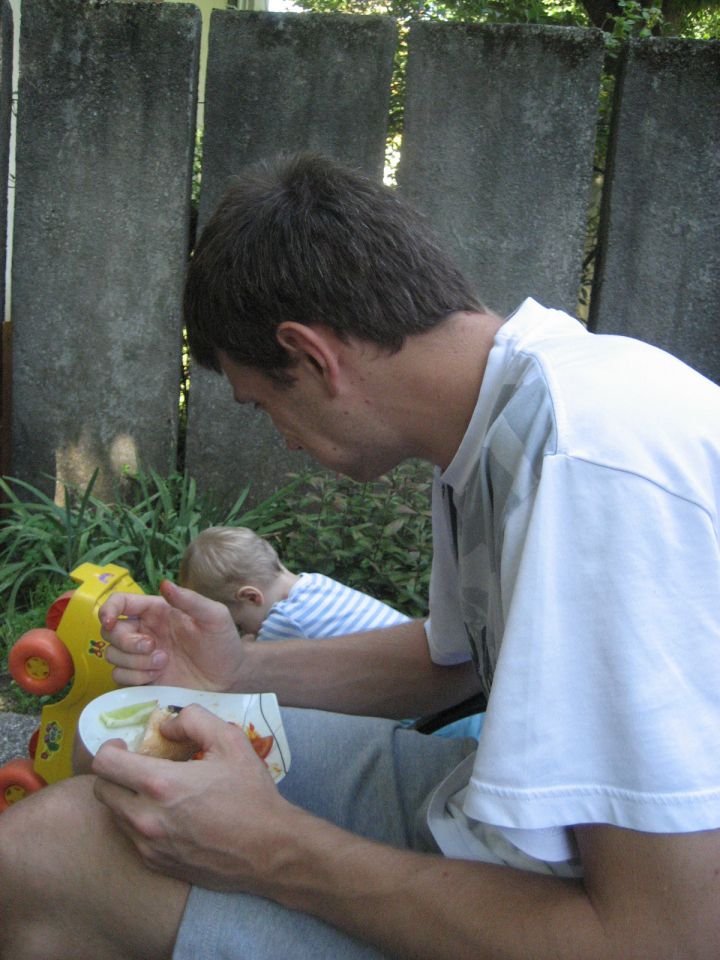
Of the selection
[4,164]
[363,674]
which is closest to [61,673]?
[363,674]

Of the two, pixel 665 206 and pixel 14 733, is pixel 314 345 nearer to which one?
pixel 14 733

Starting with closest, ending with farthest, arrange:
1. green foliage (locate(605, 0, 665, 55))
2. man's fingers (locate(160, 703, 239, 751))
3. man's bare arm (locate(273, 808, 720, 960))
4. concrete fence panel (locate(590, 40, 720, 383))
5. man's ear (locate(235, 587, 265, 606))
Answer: man's bare arm (locate(273, 808, 720, 960)) < man's fingers (locate(160, 703, 239, 751)) < man's ear (locate(235, 587, 265, 606)) < concrete fence panel (locate(590, 40, 720, 383)) < green foliage (locate(605, 0, 665, 55))

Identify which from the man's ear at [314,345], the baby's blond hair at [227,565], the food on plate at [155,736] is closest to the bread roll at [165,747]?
the food on plate at [155,736]

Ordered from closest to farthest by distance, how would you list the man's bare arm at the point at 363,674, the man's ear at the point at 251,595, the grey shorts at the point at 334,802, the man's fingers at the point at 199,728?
the grey shorts at the point at 334,802
the man's fingers at the point at 199,728
the man's bare arm at the point at 363,674
the man's ear at the point at 251,595

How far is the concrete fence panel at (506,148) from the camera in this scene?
12.0 feet

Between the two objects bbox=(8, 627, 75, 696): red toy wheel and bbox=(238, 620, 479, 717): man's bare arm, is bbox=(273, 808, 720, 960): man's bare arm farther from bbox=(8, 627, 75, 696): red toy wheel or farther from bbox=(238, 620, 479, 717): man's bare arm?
bbox=(8, 627, 75, 696): red toy wheel

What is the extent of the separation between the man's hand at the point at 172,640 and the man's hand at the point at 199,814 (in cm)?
46

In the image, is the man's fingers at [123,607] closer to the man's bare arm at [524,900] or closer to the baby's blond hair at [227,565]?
the man's bare arm at [524,900]

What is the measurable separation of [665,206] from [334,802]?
2831 millimetres

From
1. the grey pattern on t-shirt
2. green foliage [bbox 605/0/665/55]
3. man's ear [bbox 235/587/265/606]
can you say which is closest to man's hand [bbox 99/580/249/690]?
the grey pattern on t-shirt

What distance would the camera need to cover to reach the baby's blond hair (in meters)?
2.99

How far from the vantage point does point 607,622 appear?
40.3 inches

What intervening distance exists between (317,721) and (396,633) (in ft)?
0.92

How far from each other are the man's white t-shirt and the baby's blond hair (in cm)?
190
